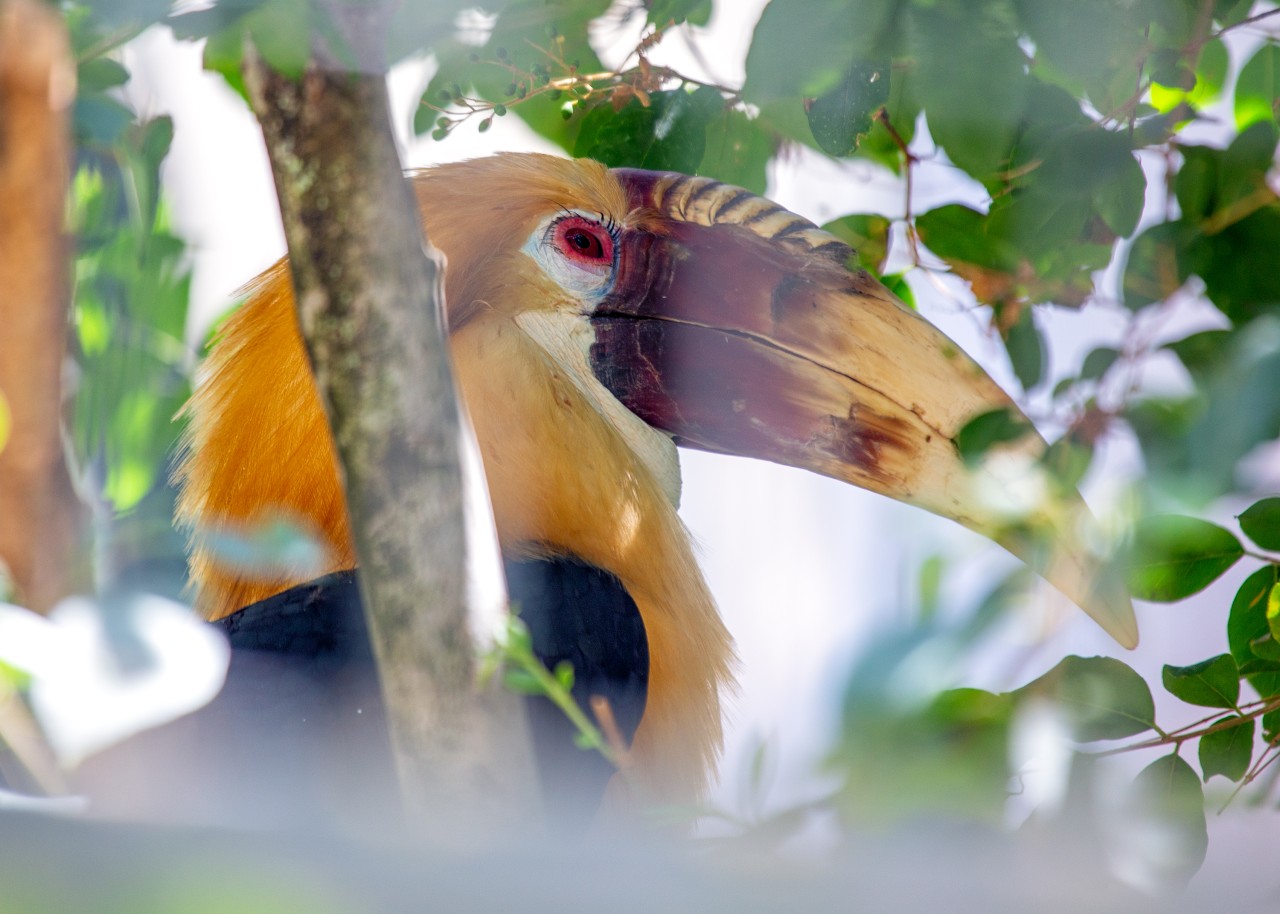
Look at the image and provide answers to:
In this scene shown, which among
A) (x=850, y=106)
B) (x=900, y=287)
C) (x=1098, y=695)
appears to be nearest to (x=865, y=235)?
(x=900, y=287)

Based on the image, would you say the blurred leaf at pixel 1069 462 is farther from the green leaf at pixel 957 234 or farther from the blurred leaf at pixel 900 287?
the blurred leaf at pixel 900 287

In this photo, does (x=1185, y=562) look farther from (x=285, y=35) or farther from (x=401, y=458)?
(x=285, y=35)

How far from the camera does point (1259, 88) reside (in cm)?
110

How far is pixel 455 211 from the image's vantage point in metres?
1.58

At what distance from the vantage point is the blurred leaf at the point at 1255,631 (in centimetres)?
101

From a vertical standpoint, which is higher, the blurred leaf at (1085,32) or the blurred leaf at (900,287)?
the blurred leaf at (1085,32)

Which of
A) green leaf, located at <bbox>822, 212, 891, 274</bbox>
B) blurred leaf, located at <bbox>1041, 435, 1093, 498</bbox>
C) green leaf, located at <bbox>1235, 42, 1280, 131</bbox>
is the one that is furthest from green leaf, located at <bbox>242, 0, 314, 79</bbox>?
green leaf, located at <bbox>1235, 42, 1280, 131</bbox>

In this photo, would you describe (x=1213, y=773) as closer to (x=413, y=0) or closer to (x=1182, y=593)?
(x=1182, y=593)

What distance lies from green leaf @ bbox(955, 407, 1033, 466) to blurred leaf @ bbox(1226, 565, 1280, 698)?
0.28m

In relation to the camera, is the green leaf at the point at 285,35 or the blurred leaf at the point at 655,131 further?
the blurred leaf at the point at 655,131

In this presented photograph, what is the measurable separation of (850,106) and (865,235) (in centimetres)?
30

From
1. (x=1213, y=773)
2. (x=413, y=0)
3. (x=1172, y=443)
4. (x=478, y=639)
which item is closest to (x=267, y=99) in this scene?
(x=413, y=0)

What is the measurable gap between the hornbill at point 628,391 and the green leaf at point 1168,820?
0.45m

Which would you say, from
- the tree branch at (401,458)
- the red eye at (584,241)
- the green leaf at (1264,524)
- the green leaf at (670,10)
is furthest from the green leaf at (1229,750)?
the red eye at (584,241)
